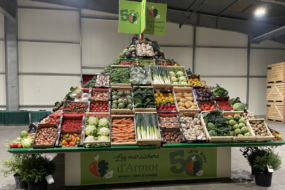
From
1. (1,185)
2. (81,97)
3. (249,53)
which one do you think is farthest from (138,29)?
(249,53)

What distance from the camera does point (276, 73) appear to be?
39.2ft

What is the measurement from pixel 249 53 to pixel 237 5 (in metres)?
3.38

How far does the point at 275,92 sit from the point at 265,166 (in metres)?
9.99

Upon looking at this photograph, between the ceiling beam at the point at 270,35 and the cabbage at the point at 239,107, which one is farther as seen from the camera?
the ceiling beam at the point at 270,35

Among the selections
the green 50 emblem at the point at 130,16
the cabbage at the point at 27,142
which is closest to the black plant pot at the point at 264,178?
the cabbage at the point at 27,142

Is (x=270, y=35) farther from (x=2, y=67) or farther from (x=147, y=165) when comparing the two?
(x=2, y=67)

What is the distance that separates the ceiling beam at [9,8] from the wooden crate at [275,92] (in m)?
14.3

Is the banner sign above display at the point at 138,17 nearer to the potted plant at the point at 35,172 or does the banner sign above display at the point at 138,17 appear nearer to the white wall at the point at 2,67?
the potted plant at the point at 35,172

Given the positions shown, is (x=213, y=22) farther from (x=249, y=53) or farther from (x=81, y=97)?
(x=81, y=97)

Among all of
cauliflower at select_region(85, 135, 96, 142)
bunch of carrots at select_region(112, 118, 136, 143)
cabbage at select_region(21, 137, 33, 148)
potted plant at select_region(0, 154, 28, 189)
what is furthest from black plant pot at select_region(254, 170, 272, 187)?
potted plant at select_region(0, 154, 28, 189)

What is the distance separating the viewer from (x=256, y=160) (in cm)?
377

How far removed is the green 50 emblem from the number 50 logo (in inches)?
166

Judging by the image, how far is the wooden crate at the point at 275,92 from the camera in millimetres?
11531

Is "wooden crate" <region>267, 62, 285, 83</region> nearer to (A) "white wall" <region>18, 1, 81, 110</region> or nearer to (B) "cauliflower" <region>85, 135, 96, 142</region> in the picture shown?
(A) "white wall" <region>18, 1, 81, 110</region>
